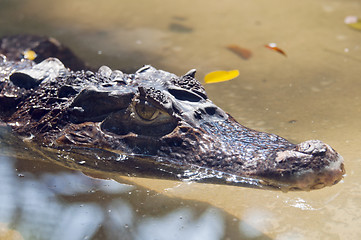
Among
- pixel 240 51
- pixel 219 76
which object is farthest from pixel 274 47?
pixel 219 76

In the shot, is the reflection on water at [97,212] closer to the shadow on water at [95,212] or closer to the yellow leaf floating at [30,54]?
the shadow on water at [95,212]

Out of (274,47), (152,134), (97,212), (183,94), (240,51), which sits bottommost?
(240,51)

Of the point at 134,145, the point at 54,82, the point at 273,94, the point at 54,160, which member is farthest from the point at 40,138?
the point at 273,94

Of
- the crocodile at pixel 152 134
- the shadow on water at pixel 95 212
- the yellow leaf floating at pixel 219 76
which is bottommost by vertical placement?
the yellow leaf floating at pixel 219 76

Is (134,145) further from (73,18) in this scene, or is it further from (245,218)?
(73,18)

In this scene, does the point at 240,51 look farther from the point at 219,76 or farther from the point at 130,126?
the point at 130,126

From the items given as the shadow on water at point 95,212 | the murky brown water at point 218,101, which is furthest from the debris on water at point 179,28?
the shadow on water at point 95,212

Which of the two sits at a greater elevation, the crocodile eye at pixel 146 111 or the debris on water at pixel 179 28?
the crocodile eye at pixel 146 111
